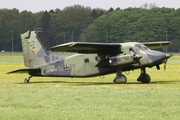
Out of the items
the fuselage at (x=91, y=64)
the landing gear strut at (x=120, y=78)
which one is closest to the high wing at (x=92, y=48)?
the fuselage at (x=91, y=64)

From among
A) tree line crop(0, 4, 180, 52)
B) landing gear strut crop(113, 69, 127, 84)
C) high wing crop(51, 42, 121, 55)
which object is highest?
tree line crop(0, 4, 180, 52)

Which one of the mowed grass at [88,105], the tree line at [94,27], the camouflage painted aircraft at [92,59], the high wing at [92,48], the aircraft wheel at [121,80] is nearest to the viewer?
the mowed grass at [88,105]

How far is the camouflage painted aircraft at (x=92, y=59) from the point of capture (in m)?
28.4

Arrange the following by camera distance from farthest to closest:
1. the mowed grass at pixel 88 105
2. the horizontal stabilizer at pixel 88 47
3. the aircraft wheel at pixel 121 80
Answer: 1. the aircraft wheel at pixel 121 80
2. the horizontal stabilizer at pixel 88 47
3. the mowed grass at pixel 88 105

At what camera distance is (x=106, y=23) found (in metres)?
143

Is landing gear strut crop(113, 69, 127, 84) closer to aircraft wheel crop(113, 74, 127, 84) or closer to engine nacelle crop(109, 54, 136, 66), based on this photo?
aircraft wheel crop(113, 74, 127, 84)

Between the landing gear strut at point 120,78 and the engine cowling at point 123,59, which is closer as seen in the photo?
the engine cowling at point 123,59

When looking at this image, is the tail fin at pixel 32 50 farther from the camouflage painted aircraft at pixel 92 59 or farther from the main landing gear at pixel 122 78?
the main landing gear at pixel 122 78

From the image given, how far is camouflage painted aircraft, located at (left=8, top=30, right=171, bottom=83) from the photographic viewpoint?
93.1ft

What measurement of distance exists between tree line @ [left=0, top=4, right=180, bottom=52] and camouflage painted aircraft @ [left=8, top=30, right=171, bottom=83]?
97327 millimetres

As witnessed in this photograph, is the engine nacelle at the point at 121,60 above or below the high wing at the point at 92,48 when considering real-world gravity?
below

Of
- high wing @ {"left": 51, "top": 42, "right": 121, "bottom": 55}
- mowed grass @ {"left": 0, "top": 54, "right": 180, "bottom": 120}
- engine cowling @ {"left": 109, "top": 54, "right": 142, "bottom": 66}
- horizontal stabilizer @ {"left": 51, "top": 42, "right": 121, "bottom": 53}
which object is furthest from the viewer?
engine cowling @ {"left": 109, "top": 54, "right": 142, "bottom": 66}

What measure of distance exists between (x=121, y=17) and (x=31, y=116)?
5272 inches

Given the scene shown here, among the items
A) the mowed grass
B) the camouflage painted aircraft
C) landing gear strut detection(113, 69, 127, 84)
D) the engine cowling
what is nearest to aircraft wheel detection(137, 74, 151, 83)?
the camouflage painted aircraft
